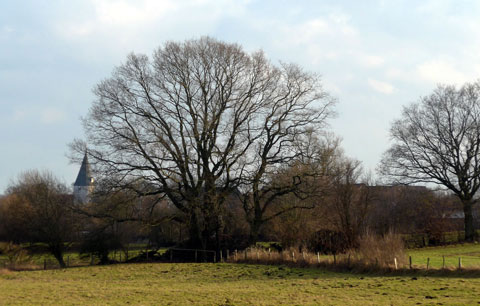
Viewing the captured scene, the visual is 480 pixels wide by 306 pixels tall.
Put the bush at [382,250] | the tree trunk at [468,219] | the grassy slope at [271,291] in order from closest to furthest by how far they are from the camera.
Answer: the grassy slope at [271,291] < the bush at [382,250] < the tree trunk at [468,219]

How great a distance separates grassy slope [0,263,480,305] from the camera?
42.2 feet

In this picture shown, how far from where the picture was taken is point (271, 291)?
15258 mm

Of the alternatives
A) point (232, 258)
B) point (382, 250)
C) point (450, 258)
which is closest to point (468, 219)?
point (450, 258)

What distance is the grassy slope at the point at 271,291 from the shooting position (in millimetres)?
12859

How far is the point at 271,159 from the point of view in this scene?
32.7 metres

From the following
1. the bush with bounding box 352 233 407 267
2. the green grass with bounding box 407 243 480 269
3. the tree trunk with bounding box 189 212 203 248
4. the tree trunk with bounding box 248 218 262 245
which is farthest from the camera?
the tree trunk with bounding box 248 218 262 245

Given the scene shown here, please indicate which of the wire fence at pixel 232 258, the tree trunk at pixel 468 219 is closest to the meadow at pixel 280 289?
the wire fence at pixel 232 258

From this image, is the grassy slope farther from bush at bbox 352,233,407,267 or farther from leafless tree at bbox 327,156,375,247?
leafless tree at bbox 327,156,375,247

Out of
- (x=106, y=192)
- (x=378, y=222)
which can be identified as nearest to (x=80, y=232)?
(x=106, y=192)

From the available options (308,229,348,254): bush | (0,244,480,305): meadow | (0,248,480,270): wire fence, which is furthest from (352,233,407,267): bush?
(308,229,348,254): bush

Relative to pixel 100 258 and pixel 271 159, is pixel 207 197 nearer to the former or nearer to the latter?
pixel 271 159

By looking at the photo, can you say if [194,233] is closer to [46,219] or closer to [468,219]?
[46,219]

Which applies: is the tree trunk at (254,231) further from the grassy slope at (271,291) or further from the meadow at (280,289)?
the grassy slope at (271,291)

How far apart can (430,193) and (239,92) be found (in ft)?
80.6
